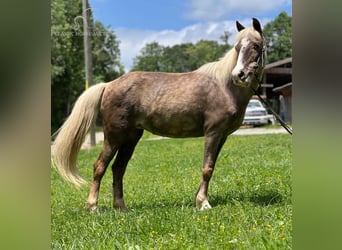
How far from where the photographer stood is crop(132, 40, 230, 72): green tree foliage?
134 ft

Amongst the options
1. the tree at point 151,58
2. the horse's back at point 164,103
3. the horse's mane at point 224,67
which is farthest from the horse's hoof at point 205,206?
the tree at point 151,58

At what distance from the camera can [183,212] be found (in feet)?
10.9

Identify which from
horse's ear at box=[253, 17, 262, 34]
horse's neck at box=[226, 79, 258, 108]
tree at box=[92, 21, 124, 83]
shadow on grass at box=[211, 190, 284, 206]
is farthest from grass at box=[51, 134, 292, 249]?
tree at box=[92, 21, 124, 83]

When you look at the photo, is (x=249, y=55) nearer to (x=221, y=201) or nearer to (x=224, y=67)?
(x=224, y=67)

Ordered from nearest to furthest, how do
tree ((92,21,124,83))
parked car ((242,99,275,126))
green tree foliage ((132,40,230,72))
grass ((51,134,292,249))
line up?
grass ((51,134,292,249))
parked car ((242,99,275,126))
tree ((92,21,124,83))
green tree foliage ((132,40,230,72))

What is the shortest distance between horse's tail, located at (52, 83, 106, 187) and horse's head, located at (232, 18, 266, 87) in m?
1.43

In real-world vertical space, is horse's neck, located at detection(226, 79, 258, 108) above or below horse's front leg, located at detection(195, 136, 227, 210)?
above

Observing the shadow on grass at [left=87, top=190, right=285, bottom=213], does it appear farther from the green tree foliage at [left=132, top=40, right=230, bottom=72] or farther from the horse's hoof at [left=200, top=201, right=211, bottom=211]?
the green tree foliage at [left=132, top=40, right=230, bottom=72]

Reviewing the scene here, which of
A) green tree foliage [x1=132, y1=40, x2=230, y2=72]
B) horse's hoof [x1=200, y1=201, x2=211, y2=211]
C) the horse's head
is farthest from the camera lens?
green tree foliage [x1=132, y1=40, x2=230, y2=72]

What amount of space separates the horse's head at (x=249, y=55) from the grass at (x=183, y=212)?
3.73 ft

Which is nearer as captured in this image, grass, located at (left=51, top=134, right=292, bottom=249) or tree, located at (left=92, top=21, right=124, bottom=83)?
grass, located at (left=51, top=134, right=292, bottom=249)

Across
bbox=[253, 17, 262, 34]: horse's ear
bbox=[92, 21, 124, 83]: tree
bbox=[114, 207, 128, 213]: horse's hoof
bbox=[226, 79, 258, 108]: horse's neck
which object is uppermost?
bbox=[92, 21, 124, 83]: tree

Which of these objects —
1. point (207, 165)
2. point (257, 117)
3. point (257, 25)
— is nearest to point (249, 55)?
point (257, 25)
